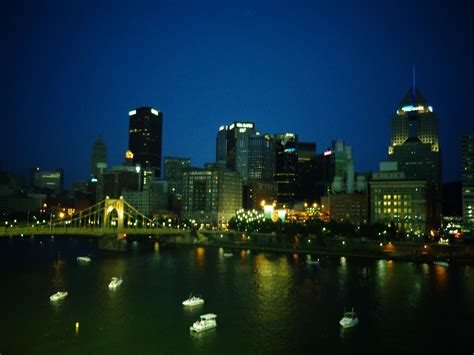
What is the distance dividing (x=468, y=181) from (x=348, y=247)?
53.3 meters

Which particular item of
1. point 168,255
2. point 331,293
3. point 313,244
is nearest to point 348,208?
point 313,244

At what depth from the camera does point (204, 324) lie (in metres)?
33.0

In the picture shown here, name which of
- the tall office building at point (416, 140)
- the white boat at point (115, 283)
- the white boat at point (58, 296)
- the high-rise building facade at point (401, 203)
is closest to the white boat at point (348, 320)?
the white boat at point (115, 283)

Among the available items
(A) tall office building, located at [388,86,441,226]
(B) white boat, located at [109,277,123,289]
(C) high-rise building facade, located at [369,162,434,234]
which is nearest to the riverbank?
(C) high-rise building facade, located at [369,162,434,234]

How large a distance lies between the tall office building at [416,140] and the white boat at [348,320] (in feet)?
396

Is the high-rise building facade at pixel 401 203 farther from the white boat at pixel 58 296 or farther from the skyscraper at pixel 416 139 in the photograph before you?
the white boat at pixel 58 296

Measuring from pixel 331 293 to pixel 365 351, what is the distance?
661 inches

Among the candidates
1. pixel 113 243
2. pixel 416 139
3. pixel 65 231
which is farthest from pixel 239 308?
pixel 416 139

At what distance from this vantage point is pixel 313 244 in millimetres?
91750

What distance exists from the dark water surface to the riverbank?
612 centimetres

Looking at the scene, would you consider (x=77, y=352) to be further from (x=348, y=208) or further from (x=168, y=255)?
(x=348, y=208)

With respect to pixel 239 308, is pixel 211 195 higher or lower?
higher

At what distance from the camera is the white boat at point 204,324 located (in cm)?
3259

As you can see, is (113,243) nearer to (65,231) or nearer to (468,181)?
(65,231)
